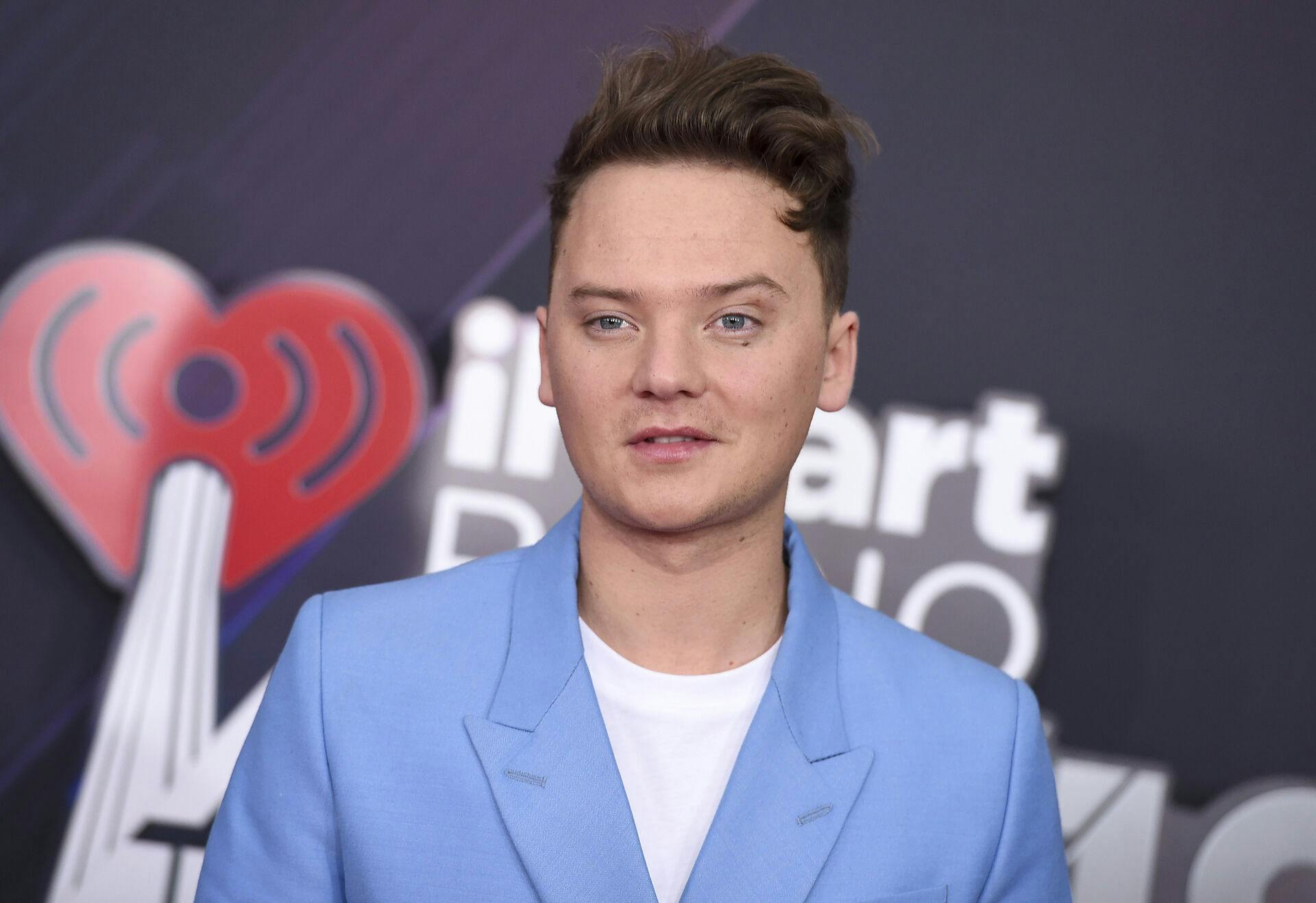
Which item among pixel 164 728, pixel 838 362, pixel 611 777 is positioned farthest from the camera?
pixel 164 728

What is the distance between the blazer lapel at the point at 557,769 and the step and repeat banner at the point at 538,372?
0.97m

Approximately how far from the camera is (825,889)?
4.24ft

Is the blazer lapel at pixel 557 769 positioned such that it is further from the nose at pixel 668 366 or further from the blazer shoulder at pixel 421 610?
the nose at pixel 668 366

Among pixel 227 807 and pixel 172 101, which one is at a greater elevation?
pixel 172 101

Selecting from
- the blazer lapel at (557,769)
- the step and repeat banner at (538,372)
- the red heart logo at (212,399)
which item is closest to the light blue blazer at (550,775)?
the blazer lapel at (557,769)

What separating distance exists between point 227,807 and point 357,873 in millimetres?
156

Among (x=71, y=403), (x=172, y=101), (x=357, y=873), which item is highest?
(x=172, y=101)

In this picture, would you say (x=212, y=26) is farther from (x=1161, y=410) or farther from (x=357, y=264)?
(x=1161, y=410)

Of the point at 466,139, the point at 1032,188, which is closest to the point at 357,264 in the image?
the point at 466,139

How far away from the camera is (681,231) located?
4.40 ft

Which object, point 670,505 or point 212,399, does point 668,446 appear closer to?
point 670,505

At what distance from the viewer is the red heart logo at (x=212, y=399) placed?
2.35m

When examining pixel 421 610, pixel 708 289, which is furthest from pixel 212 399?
pixel 708 289

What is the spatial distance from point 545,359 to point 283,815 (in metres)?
0.55
